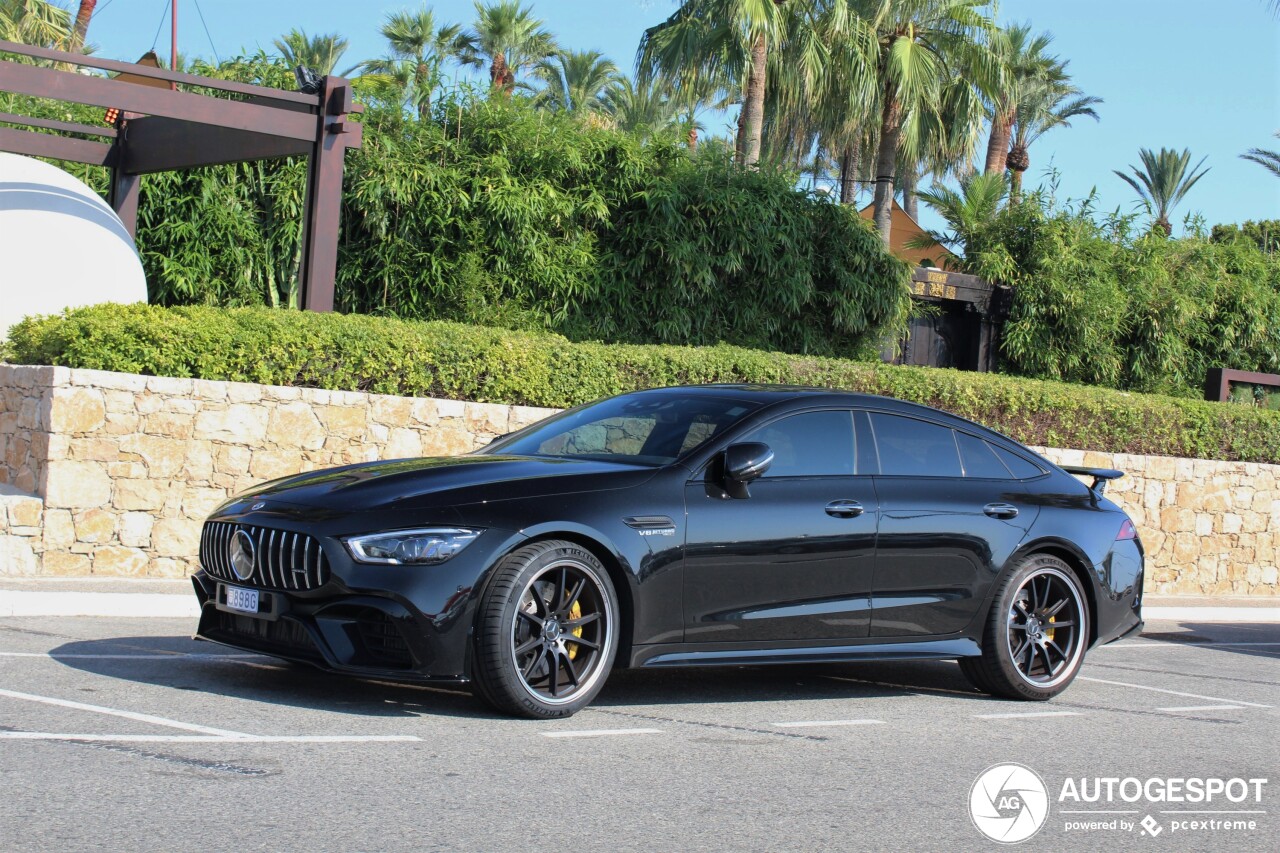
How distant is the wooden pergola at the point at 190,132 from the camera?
448 inches

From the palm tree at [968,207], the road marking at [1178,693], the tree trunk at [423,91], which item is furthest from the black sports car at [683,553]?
the palm tree at [968,207]

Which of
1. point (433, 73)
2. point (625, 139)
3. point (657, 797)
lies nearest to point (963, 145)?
point (625, 139)

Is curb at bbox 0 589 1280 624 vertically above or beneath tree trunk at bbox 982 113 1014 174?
beneath

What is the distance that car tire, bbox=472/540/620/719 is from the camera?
18.9 ft

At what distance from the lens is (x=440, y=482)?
603 cm

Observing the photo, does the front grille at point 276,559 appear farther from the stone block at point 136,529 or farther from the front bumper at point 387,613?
the stone block at point 136,529

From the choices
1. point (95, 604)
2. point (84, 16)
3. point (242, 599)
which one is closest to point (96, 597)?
point (95, 604)

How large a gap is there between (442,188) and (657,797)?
11.4m

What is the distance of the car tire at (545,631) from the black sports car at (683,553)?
0.03 ft

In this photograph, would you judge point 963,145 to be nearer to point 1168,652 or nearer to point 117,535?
point 1168,652

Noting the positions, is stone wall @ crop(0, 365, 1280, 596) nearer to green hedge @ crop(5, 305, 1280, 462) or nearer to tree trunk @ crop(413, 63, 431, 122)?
green hedge @ crop(5, 305, 1280, 462)

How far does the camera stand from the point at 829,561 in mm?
6793

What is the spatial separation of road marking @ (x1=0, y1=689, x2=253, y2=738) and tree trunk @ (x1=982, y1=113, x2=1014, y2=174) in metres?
45.0

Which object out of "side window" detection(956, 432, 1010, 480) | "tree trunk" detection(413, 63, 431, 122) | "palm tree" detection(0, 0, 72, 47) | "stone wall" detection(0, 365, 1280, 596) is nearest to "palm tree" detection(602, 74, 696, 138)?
"palm tree" detection(0, 0, 72, 47)
